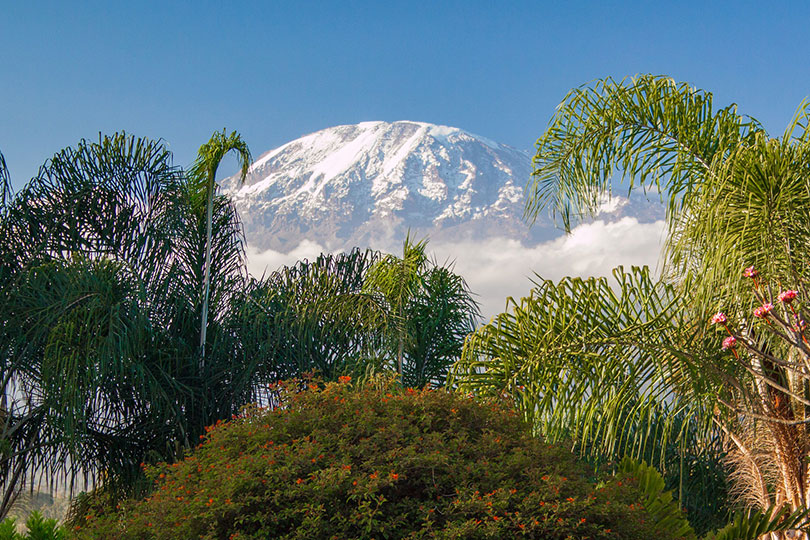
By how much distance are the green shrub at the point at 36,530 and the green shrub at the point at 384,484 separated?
2.65 metres

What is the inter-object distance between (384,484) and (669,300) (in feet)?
9.20

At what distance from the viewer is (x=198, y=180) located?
436 inches

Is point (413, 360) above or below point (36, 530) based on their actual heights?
above

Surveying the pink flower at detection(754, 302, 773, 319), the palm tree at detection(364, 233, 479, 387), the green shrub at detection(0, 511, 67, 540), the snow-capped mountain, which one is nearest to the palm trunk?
the palm tree at detection(364, 233, 479, 387)

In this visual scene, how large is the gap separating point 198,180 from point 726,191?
7.87 m

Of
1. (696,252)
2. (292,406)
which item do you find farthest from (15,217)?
(696,252)

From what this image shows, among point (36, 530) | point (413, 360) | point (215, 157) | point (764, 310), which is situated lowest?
point (36, 530)

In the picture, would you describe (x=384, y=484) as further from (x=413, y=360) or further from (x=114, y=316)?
(x=413, y=360)

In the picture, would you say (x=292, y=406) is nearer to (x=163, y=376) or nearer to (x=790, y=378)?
(x=790, y=378)

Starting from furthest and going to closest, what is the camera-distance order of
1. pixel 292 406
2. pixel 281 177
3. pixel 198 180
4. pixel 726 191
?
pixel 281 177, pixel 198 180, pixel 726 191, pixel 292 406

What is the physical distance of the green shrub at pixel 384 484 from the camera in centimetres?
391

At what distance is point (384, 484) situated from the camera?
3936mm

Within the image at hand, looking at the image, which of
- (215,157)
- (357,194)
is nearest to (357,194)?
(357,194)

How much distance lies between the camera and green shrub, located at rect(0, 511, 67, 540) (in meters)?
6.84
